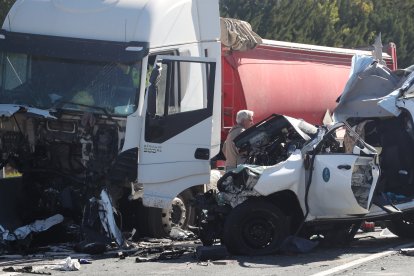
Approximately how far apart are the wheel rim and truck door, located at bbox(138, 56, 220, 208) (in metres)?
1.31

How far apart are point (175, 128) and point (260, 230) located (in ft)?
5.89

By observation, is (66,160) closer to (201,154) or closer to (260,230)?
(201,154)

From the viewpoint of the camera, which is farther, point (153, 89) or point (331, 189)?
point (153, 89)

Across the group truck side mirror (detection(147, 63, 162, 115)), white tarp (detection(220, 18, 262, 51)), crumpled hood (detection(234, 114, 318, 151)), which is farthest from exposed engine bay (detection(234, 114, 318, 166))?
white tarp (detection(220, 18, 262, 51))

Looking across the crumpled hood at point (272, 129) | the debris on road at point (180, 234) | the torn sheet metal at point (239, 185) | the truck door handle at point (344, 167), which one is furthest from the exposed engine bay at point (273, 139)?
the debris on road at point (180, 234)

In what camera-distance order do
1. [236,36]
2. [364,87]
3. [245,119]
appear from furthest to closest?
1. [236,36]
2. [245,119]
3. [364,87]

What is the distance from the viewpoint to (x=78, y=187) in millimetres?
11289

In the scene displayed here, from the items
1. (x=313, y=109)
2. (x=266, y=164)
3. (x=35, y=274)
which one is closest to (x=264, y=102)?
(x=313, y=109)

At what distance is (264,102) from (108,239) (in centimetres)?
481

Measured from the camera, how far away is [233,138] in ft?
40.5

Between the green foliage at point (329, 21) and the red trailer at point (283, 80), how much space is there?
1070cm

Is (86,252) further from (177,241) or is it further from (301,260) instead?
(301,260)

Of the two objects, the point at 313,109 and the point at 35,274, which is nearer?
the point at 35,274

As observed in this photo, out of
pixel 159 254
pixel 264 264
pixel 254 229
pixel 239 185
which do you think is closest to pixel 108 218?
pixel 159 254
